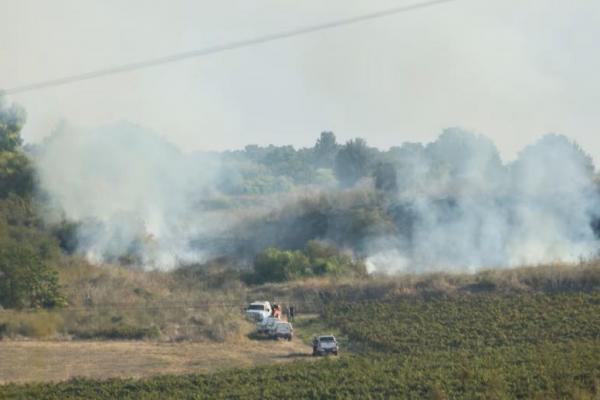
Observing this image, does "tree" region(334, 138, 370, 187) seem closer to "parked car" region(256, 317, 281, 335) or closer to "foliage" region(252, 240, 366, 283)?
"foliage" region(252, 240, 366, 283)

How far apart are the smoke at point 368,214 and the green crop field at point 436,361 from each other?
551 inches

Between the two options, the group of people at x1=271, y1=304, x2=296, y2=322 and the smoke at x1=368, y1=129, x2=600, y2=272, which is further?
the smoke at x1=368, y1=129, x2=600, y2=272

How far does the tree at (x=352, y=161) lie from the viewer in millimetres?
126000

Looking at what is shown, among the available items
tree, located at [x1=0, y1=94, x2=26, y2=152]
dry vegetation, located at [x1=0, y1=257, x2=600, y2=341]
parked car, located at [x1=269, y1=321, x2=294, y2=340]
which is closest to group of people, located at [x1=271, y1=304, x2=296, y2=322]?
dry vegetation, located at [x1=0, y1=257, x2=600, y2=341]

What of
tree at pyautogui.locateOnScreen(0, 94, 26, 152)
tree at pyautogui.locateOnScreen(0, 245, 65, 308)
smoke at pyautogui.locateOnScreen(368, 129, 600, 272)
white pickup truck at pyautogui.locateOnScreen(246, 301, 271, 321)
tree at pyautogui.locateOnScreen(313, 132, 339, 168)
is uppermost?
tree at pyautogui.locateOnScreen(313, 132, 339, 168)

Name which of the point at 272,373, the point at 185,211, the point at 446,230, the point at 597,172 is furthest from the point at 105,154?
the point at 272,373

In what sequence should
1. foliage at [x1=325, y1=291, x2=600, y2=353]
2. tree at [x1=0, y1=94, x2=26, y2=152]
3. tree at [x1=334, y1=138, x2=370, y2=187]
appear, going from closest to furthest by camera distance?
foliage at [x1=325, y1=291, x2=600, y2=353] → tree at [x1=0, y1=94, x2=26, y2=152] → tree at [x1=334, y1=138, x2=370, y2=187]

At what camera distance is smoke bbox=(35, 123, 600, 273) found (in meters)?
66.9

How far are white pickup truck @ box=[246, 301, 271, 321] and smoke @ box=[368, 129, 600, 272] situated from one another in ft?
48.3

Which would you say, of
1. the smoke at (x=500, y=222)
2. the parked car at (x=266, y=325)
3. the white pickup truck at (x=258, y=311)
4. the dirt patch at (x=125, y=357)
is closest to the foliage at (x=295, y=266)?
the smoke at (x=500, y=222)

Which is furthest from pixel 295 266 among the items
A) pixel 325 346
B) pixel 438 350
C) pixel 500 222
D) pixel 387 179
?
pixel 438 350

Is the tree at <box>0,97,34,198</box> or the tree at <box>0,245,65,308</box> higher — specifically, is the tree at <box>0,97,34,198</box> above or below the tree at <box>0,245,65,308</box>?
above

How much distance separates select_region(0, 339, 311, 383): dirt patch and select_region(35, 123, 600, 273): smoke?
67.3 ft

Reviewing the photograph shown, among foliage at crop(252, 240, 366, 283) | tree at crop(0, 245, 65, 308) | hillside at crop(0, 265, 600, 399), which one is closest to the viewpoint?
hillside at crop(0, 265, 600, 399)
